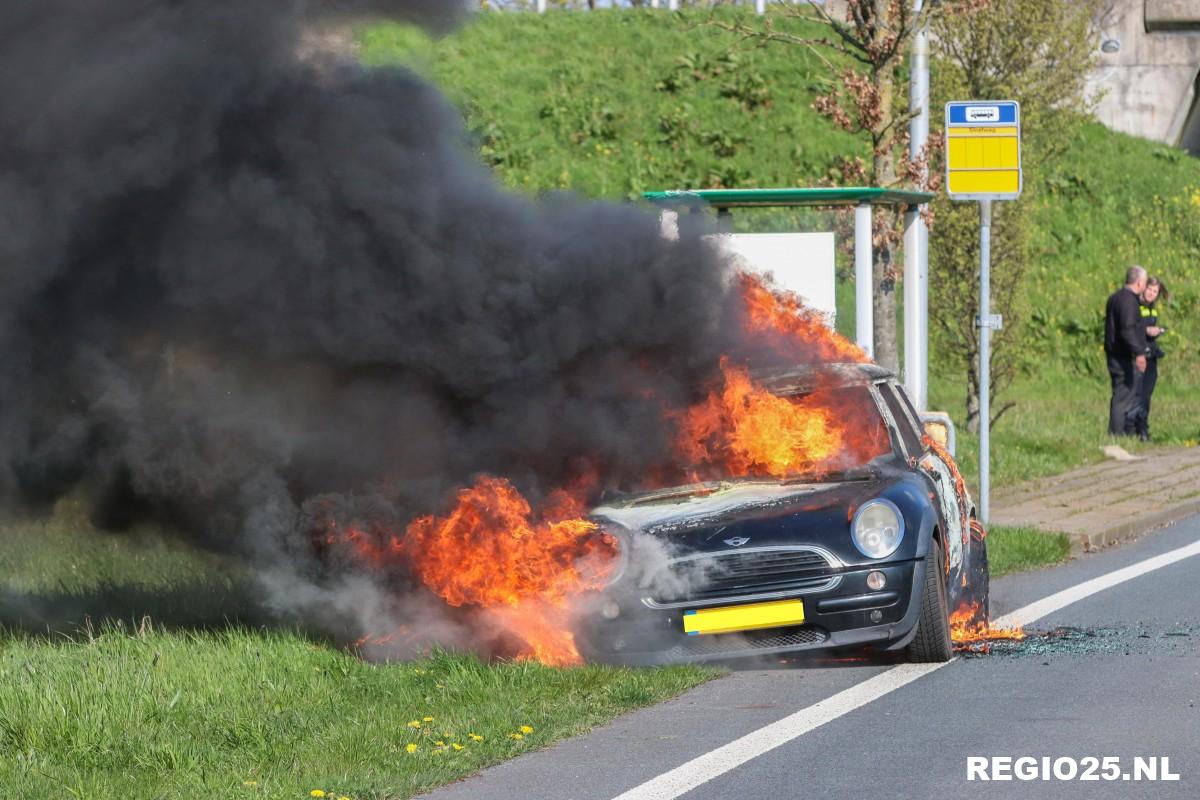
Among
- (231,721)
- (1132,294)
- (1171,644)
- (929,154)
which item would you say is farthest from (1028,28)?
(231,721)

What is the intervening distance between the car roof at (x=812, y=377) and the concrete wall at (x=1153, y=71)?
26.5 metres

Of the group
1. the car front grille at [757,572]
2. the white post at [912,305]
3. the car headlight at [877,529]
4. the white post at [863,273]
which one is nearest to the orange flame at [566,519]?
the car front grille at [757,572]

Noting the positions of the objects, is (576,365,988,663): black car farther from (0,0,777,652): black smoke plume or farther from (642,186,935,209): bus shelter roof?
(642,186,935,209): bus shelter roof

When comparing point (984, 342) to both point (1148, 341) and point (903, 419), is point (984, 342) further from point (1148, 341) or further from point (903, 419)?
point (1148, 341)

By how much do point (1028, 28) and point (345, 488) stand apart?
14.1m

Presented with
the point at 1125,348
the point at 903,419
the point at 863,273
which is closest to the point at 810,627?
the point at 903,419

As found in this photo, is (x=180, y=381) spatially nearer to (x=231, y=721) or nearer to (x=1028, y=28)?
(x=231, y=721)

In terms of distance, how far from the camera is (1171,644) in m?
9.54

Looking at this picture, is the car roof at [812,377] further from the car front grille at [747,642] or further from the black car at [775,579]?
the car front grille at [747,642]

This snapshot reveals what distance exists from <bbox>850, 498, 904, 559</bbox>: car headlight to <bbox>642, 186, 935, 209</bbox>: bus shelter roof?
5.10m

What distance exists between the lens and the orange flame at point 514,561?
8789 mm

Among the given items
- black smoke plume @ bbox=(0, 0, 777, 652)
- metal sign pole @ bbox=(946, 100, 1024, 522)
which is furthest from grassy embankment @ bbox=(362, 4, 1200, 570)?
black smoke plume @ bbox=(0, 0, 777, 652)

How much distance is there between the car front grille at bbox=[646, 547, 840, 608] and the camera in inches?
336

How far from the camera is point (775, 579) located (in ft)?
28.0
